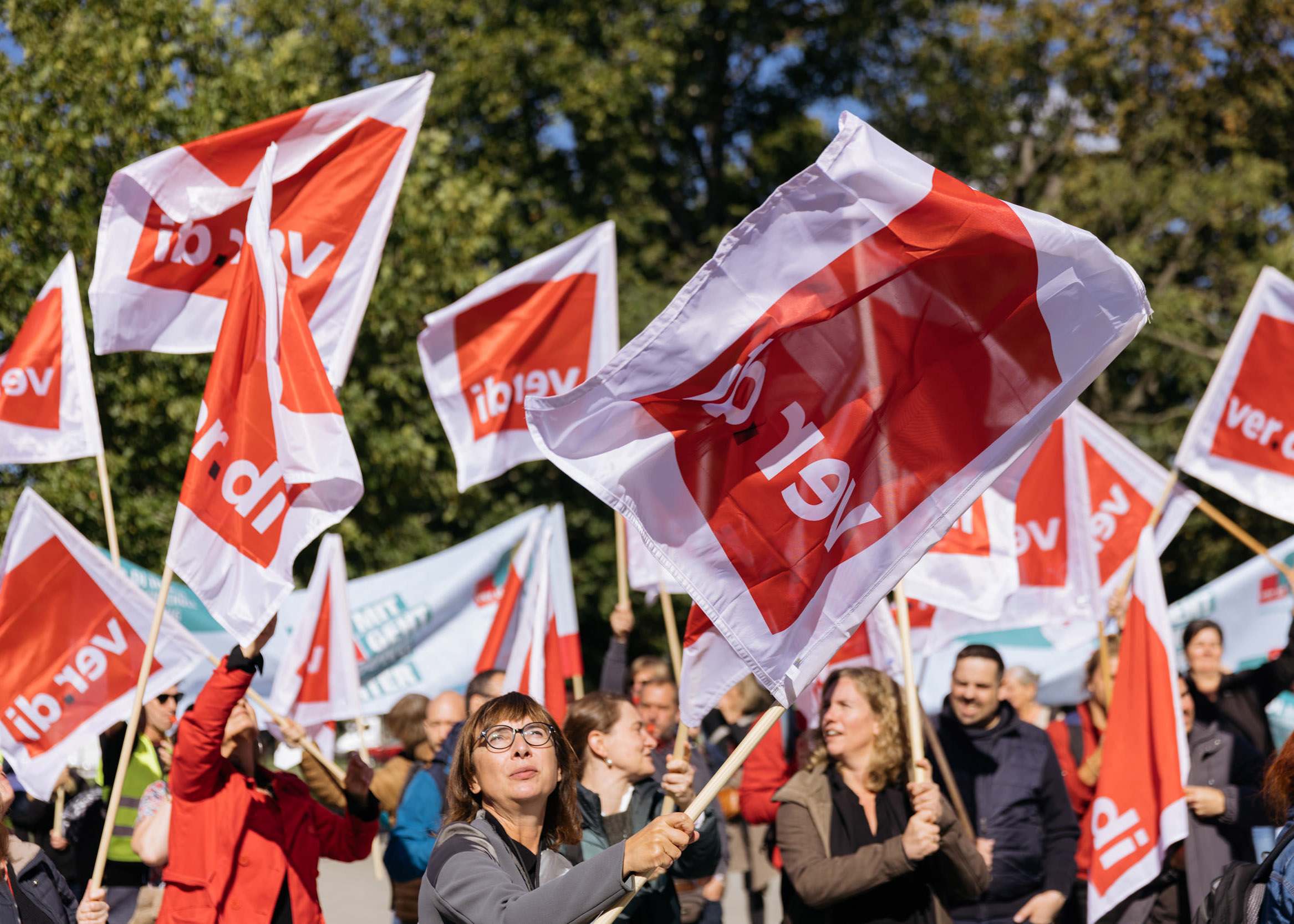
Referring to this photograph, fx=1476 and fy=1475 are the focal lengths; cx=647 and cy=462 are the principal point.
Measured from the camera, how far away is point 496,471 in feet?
25.3

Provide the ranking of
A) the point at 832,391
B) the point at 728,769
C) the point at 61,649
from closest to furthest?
the point at 728,769
the point at 832,391
the point at 61,649

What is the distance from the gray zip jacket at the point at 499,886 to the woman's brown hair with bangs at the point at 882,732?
1730 millimetres

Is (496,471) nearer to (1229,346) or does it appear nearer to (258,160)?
(258,160)

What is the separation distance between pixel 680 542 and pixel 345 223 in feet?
9.77

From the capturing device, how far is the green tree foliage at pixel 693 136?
1558 centimetres

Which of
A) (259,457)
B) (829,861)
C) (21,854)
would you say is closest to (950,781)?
(829,861)

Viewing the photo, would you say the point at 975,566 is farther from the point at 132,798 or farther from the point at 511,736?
the point at 132,798

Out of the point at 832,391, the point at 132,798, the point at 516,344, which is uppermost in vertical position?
the point at 516,344

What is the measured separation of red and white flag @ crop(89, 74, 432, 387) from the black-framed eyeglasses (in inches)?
120

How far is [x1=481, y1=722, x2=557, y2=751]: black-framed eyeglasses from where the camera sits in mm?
3357

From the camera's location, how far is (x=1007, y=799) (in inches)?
212

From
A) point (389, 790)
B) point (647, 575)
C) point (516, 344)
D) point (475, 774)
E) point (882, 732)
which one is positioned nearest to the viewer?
point (475, 774)

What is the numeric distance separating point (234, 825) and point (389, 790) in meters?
2.38

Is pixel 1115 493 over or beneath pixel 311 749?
beneath
